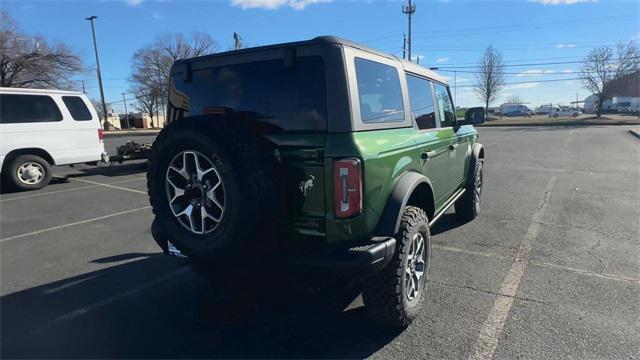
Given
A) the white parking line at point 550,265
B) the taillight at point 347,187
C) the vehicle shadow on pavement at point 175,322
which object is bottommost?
the white parking line at point 550,265

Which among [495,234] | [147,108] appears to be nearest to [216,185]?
[495,234]

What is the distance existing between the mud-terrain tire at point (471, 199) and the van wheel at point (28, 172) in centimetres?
865

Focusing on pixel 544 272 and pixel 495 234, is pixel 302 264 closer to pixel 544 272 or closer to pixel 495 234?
pixel 544 272

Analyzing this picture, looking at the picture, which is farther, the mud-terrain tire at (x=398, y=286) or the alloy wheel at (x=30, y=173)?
the alloy wheel at (x=30, y=173)

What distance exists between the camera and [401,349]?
2734 millimetres

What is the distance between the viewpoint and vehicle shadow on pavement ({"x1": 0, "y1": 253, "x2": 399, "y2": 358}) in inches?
109

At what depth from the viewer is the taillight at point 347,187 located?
8.09 ft

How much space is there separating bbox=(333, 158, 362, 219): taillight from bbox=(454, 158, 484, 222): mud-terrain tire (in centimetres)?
340

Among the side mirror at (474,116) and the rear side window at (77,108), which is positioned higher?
the rear side window at (77,108)

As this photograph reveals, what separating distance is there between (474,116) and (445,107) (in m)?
0.63

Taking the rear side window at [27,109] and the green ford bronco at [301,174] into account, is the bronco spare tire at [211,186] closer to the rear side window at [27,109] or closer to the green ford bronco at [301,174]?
the green ford bronco at [301,174]

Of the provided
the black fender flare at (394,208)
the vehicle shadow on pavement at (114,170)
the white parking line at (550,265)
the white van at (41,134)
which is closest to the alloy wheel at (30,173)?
the white van at (41,134)

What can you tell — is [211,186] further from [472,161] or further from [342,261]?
[472,161]

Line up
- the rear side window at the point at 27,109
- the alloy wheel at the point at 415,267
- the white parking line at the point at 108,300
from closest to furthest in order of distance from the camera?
the alloy wheel at the point at 415,267
the white parking line at the point at 108,300
the rear side window at the point at 27,109
